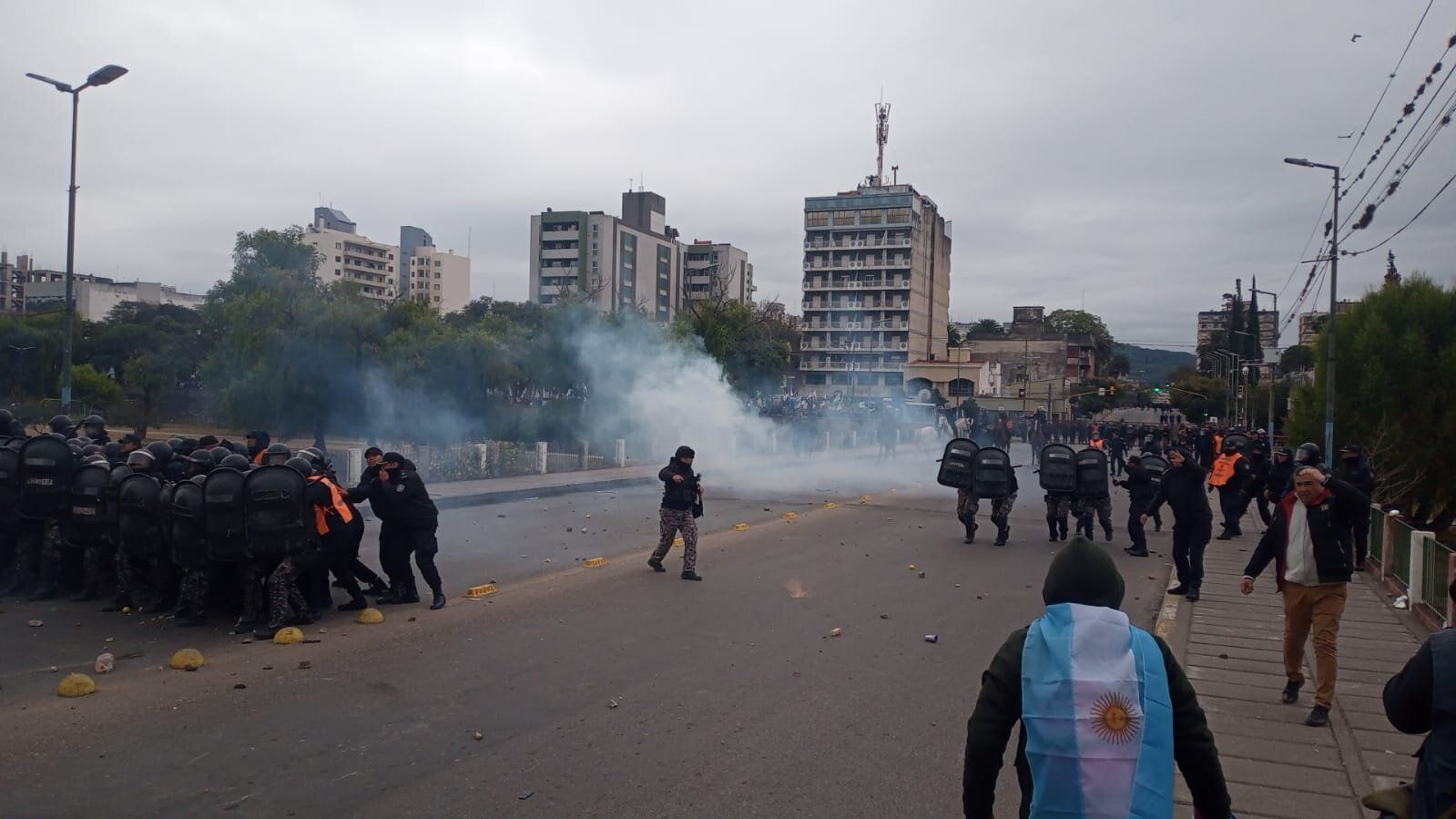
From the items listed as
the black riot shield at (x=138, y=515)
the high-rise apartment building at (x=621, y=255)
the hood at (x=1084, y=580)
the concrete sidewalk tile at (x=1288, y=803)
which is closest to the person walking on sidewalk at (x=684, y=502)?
the black riot shield at (x=138, y=515)

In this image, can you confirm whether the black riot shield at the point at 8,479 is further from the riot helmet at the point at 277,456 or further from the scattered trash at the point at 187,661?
the scattered trash at the point at 187,661

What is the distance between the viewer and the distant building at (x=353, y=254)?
383 feet

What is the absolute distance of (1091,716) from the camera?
8.31 ft

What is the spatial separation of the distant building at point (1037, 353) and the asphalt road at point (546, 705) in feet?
285

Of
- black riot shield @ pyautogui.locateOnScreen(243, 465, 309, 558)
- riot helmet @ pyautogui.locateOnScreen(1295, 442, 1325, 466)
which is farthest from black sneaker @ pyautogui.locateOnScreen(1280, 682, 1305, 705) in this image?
black riot shield @ pyautogui.locateOnScreen(243, 465, 309, 558)

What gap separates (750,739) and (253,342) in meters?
28.1

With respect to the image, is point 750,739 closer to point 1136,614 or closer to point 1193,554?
point 1136,614

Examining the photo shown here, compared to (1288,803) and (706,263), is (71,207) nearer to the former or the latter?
(1288,803)

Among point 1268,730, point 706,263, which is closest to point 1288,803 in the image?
point 1268,730

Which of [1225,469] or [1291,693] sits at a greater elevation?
[1225,469]

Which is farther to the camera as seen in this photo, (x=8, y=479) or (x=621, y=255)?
(x=621, y=255)

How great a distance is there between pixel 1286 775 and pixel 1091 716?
12.4ft

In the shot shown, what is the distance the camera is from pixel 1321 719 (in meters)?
6.24

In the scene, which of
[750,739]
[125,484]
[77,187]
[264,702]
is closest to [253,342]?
[77,187]
